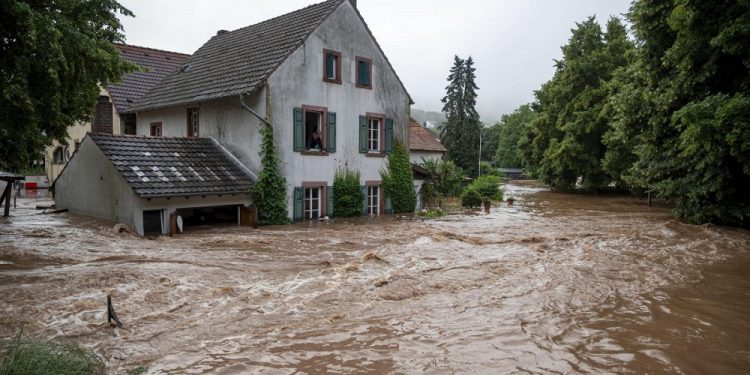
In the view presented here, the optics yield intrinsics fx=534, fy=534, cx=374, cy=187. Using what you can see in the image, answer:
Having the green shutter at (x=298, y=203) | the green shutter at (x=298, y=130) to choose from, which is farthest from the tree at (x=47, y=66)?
the green shutter at (x=298, y=203)

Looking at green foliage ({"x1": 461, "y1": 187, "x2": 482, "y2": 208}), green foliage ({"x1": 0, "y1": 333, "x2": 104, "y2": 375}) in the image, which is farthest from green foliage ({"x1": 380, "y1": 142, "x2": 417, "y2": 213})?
green foliage ({"x1": 0, "y1": 333, "x2": 104, "y2": 375})

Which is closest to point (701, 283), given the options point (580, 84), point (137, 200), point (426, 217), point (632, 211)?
point (426, 217)

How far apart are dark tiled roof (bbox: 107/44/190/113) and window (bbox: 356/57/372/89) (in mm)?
11221

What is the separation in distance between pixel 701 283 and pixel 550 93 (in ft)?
113

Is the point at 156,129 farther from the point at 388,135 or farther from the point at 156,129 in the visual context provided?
the point at 388,135

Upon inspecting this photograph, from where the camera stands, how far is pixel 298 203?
20.2m

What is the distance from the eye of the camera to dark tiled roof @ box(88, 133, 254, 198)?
16.4 m

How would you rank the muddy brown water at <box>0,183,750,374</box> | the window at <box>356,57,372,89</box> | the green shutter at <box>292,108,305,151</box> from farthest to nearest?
1. the window at <box>356,57,372,89</box>
2. the green shutter at <box>292,108,305,151</box>
3. the muddy brown water at <box>0,183,750,374</box>

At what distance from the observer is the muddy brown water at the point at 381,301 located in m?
6.74

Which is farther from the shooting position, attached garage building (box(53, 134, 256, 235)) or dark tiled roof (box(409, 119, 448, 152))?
dark tiled roof (box(409, 119, 448, 152))

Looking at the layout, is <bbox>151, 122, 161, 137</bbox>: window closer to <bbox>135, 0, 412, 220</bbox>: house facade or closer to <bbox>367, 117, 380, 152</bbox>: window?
<bbox>135, 0, 412, 220</bbox>: house facade

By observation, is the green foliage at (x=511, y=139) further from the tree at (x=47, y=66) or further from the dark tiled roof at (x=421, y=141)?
the tree at (x=47, y=66)

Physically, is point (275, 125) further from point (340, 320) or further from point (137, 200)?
point (340, 320)

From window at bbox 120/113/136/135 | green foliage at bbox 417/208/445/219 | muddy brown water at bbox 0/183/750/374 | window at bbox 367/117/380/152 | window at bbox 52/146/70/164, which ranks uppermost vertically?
window at bbox 120/113/136/135
